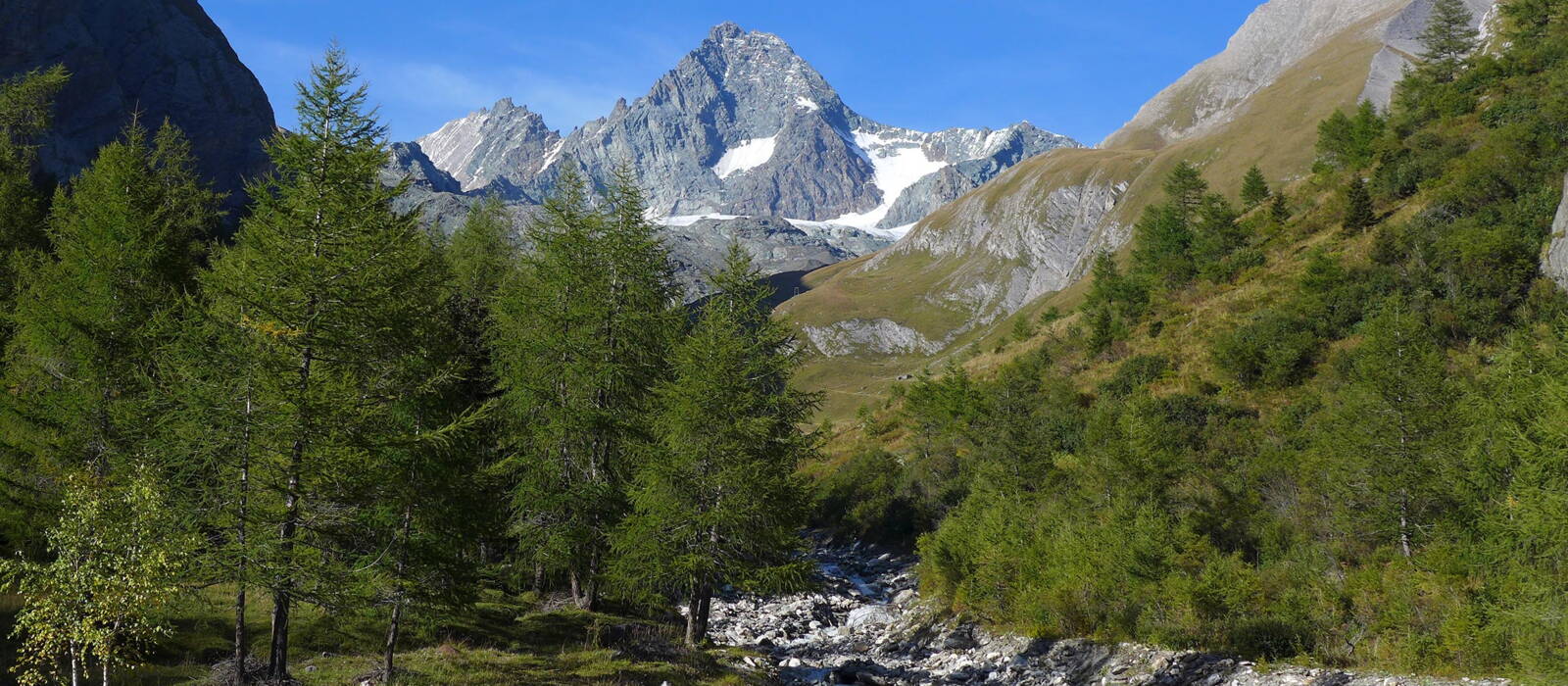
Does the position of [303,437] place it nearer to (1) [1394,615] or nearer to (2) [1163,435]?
(1) [1394,615]

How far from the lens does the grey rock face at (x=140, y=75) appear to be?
A: 281ft

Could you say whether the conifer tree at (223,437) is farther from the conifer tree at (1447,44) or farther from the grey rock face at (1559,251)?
the conifer tree at (1447,44)

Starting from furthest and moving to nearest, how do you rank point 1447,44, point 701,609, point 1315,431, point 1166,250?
point 1166,250 → point 1447,44 → point 1315,431 → point 701,609

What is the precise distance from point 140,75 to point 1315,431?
14533 cm

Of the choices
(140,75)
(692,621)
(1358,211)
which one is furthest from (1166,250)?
(140,75)

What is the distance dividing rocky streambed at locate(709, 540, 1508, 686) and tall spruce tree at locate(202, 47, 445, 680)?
513 inches

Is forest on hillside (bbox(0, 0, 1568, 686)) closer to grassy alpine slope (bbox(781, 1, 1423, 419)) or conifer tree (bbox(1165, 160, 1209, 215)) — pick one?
conifer tree (bbox(1165, 160, 1209, 215))

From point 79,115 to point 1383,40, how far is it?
221809 millimetres

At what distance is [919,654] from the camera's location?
28.4m

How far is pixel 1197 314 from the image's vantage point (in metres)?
49.2

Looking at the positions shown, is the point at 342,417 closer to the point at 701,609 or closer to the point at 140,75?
the point at 701,609

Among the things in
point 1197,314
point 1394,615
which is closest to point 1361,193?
point 1197,314

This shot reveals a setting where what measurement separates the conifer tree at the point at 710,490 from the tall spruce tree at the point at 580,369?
4.65ft

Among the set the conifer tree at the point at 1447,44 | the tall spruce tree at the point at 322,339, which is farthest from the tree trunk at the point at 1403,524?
the conifer tree at the point at 1447,44
